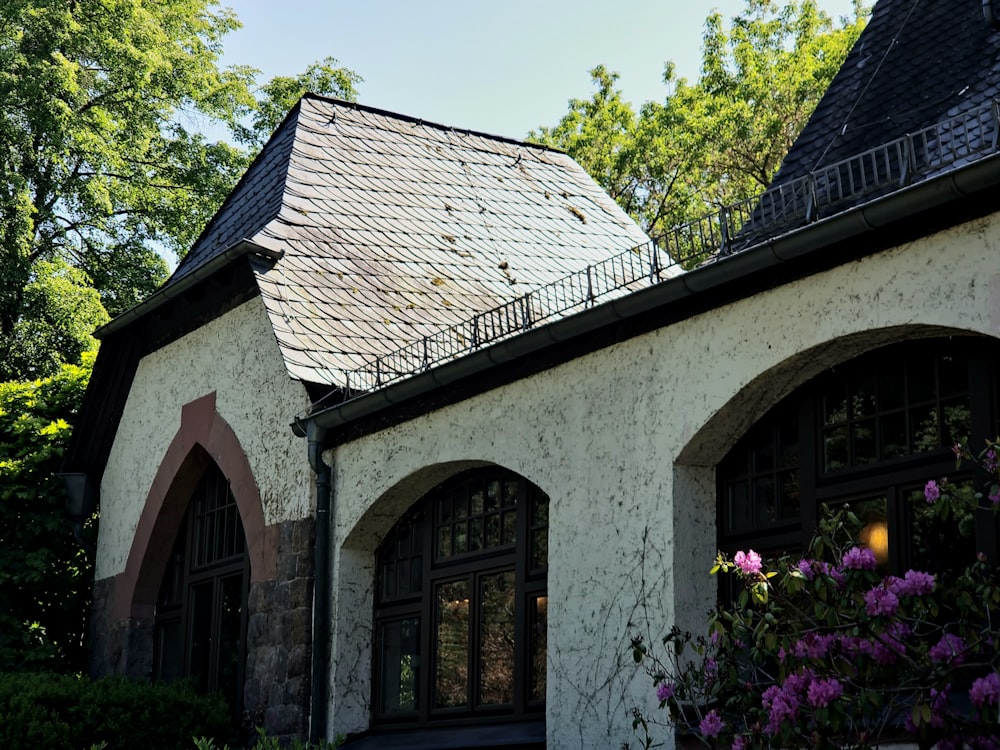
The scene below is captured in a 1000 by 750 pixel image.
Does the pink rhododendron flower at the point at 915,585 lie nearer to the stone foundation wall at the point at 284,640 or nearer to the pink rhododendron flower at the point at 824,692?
the pink rhododendron flower at the point at 824,692

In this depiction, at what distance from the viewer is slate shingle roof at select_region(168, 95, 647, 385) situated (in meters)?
11.9

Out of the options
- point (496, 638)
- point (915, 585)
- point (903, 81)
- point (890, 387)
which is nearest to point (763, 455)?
point (890, 387)

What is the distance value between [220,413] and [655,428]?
5.50m

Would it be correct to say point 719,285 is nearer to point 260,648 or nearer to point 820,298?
point 820,298

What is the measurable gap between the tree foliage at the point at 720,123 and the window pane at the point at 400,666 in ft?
51.8

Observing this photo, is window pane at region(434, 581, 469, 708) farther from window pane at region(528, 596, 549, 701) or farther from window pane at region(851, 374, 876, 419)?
window pane at region(851, 374, 876, 419)

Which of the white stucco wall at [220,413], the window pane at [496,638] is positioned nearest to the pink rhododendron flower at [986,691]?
the window pane at [496,638]

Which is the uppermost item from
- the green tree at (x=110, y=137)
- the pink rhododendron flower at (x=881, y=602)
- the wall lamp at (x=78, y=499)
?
the green tree at (x=110, y=137)

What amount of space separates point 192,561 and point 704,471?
675 cm

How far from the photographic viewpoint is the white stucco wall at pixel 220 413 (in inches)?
460

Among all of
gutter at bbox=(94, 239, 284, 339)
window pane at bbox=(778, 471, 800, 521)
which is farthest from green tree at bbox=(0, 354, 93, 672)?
window pane at bbox=(778, 471, 800, 521)

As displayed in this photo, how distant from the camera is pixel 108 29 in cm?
2394

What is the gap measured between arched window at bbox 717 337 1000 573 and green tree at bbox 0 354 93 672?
8368 millimetres

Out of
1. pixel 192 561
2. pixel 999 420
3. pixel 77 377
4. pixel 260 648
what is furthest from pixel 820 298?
pixel 77 377
